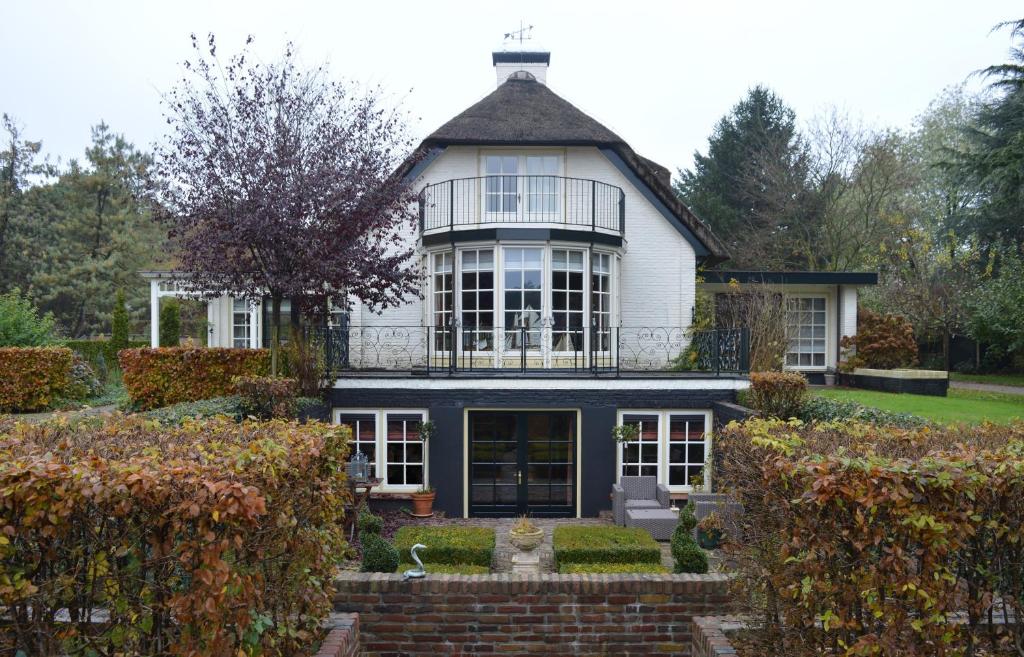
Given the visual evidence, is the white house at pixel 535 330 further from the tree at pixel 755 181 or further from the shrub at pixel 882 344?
the tree at pixel 755 181

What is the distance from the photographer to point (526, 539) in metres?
8.56

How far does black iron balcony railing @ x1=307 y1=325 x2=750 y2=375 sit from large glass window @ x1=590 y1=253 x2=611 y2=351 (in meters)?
0.06

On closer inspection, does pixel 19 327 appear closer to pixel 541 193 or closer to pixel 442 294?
pixel 442 294

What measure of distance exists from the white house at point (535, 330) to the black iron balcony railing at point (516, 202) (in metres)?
0.04

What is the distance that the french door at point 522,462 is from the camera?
41.7ft

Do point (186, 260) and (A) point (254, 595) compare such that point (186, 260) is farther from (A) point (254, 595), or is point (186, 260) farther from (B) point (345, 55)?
(A) point (254, 595)

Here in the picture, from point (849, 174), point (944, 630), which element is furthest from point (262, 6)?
point (849, 174)

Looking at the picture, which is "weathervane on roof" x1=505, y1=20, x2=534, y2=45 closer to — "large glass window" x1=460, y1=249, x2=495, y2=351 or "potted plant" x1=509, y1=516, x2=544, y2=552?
"large glass window" x1=460, y1=249, x2=495, y2=351

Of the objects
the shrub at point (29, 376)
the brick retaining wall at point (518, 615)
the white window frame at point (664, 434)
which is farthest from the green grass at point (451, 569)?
the shrub at point (29, 376)

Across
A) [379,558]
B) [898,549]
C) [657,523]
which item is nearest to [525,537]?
[379,558]

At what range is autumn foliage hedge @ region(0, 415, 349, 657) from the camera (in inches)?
127

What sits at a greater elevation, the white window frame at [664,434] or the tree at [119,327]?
the tree at [119,327]

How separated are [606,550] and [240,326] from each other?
1580 centimetres

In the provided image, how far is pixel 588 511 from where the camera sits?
41.1 ft
